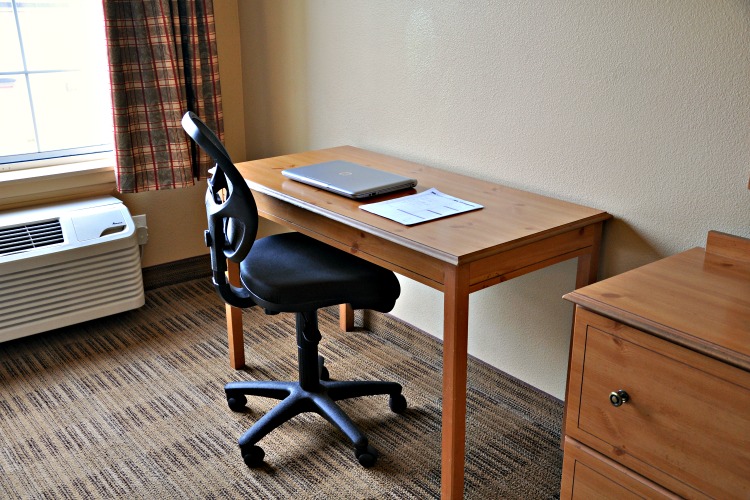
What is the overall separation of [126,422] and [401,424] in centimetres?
87

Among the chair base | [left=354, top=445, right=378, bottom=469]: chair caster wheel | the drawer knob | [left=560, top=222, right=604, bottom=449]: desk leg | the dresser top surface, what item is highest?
the dresser top surface

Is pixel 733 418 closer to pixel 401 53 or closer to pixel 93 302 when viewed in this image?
pixel 401 53

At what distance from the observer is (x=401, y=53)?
2580 millimetres

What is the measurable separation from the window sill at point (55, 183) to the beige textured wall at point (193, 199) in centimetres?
15

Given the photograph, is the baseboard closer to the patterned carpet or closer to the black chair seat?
the patterned carpet

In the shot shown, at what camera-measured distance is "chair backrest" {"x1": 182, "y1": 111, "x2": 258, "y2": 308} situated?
1905 millimetres

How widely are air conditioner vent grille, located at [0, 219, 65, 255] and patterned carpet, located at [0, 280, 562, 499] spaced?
394 millimetres

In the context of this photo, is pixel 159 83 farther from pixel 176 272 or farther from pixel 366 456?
pixel 366 456

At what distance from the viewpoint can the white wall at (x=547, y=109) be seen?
1.78m

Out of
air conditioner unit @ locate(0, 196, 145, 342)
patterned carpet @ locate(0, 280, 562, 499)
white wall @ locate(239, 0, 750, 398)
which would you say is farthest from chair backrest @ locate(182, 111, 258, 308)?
air conditioner unit @ locate(0, 196, 145, 342)

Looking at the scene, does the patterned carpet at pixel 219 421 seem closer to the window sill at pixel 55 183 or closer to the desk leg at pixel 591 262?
the desk leg at pixel 591 262

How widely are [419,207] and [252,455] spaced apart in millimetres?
845

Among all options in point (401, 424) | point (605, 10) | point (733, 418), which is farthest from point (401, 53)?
point (733, 418)

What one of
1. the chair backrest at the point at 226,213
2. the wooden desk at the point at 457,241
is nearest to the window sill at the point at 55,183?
the wooden desk at the point at 457,241
